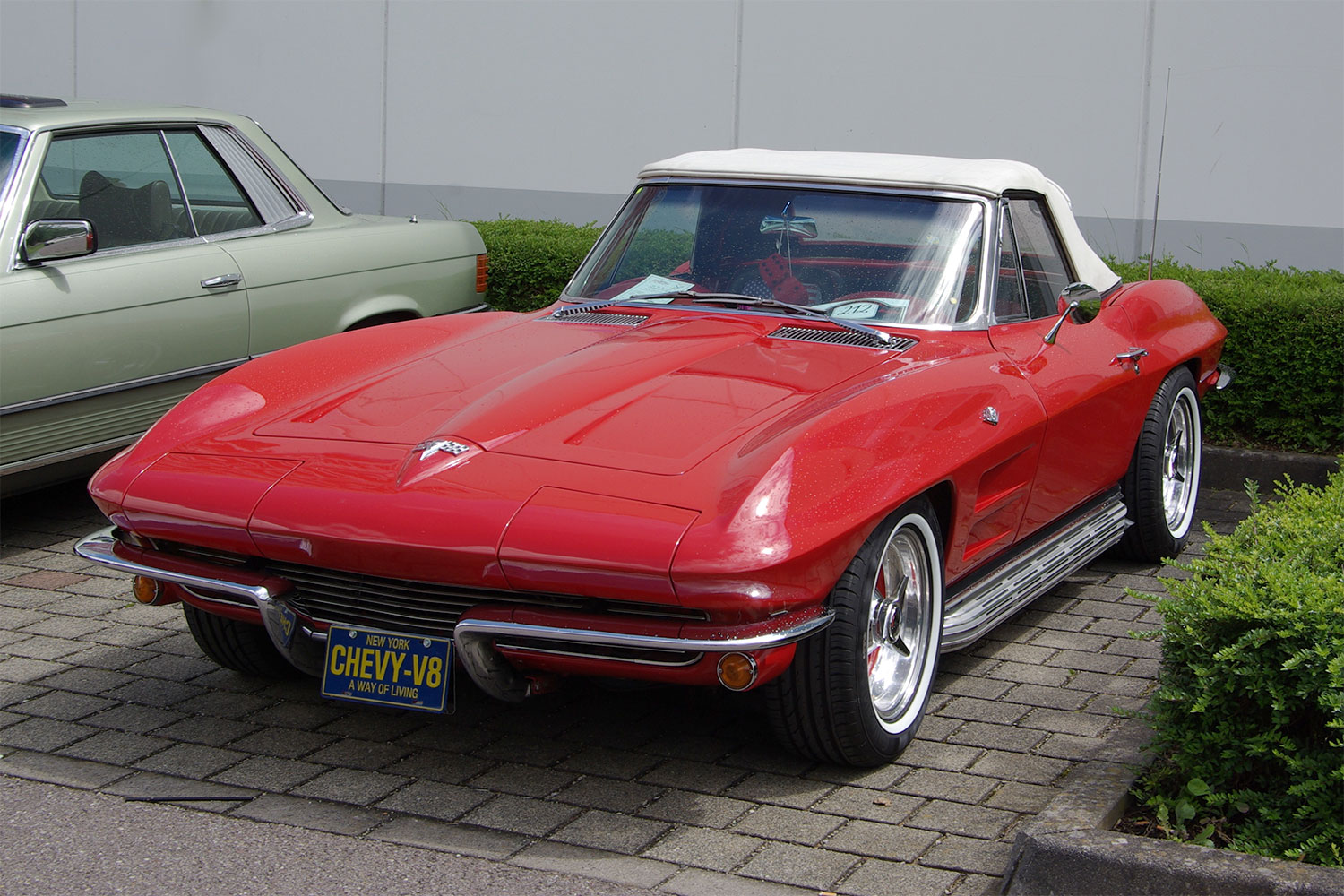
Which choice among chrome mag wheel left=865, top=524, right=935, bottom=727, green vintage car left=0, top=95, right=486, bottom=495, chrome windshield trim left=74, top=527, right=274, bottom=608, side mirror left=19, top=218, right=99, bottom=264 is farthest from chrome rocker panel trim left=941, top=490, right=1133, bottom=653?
side mirror left=19, top=218, right=99, bottom=264

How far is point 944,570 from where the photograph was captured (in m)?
4.05

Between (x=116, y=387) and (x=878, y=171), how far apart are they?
310cm

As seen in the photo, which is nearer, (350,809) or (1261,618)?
(1261,618)

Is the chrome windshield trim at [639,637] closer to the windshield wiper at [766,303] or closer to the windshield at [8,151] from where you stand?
the windshield wiper at [766,303]

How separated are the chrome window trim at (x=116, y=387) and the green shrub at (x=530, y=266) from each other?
266 cm

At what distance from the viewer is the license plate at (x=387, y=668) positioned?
3469 millimetres

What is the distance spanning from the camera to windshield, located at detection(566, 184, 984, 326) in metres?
4.62

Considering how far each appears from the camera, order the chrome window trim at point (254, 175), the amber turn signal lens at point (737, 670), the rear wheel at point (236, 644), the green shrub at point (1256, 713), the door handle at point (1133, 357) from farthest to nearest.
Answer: the chrome window trim at point (254, 175) → the door handle at point (1133, 357) → the rear wheel at point (236, 644) → the amber turn signal lens at point (737, 670) → the green shrub at point (1256, 713)

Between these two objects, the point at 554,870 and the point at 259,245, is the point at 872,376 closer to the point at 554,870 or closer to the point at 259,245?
the point at 554,870

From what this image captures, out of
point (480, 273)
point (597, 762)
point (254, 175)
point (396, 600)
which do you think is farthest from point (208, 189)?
point (597, 762)

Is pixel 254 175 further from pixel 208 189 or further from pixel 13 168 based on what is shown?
pixel 13 168

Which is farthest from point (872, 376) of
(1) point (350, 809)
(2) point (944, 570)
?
(1) point (350, 809)

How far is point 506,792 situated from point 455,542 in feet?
2.45

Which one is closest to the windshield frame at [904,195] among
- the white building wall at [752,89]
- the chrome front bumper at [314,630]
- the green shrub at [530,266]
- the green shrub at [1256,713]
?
the green shrub at [1256,713]
